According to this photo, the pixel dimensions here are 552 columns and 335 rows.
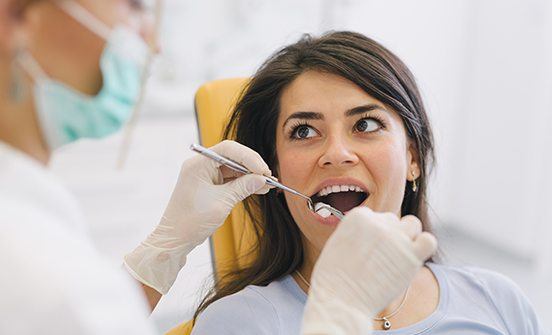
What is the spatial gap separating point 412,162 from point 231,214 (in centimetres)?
42

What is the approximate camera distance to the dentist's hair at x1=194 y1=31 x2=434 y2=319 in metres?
1.53

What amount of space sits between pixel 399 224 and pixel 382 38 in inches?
113

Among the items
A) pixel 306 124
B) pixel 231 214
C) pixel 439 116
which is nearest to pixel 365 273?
pixel 306 124

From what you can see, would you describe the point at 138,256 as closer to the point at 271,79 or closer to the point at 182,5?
the point at 271,79

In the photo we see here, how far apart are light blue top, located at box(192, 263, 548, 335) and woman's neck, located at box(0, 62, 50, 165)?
58 centimetres

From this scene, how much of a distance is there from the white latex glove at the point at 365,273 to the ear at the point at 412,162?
53 cm

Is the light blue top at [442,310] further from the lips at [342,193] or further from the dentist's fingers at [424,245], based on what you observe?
the dentist's fingers at [424,245]

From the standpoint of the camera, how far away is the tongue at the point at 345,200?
5.11 ft

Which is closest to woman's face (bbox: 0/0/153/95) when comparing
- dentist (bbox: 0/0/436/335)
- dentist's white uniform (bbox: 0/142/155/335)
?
dentist (bbox: 0/0/436/335)

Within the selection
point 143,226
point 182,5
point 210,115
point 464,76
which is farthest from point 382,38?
point 210,115

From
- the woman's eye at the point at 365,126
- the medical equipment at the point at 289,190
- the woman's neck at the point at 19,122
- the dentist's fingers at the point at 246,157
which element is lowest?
the medical equipment at the point at 289,190

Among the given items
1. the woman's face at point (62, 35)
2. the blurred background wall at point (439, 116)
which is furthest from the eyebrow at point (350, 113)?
the blurred background wall at point (439, 116)

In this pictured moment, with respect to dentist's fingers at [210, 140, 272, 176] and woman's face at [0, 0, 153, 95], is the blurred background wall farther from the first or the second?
woman's face at [0, 0, 153, 95]

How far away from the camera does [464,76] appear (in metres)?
4.18
